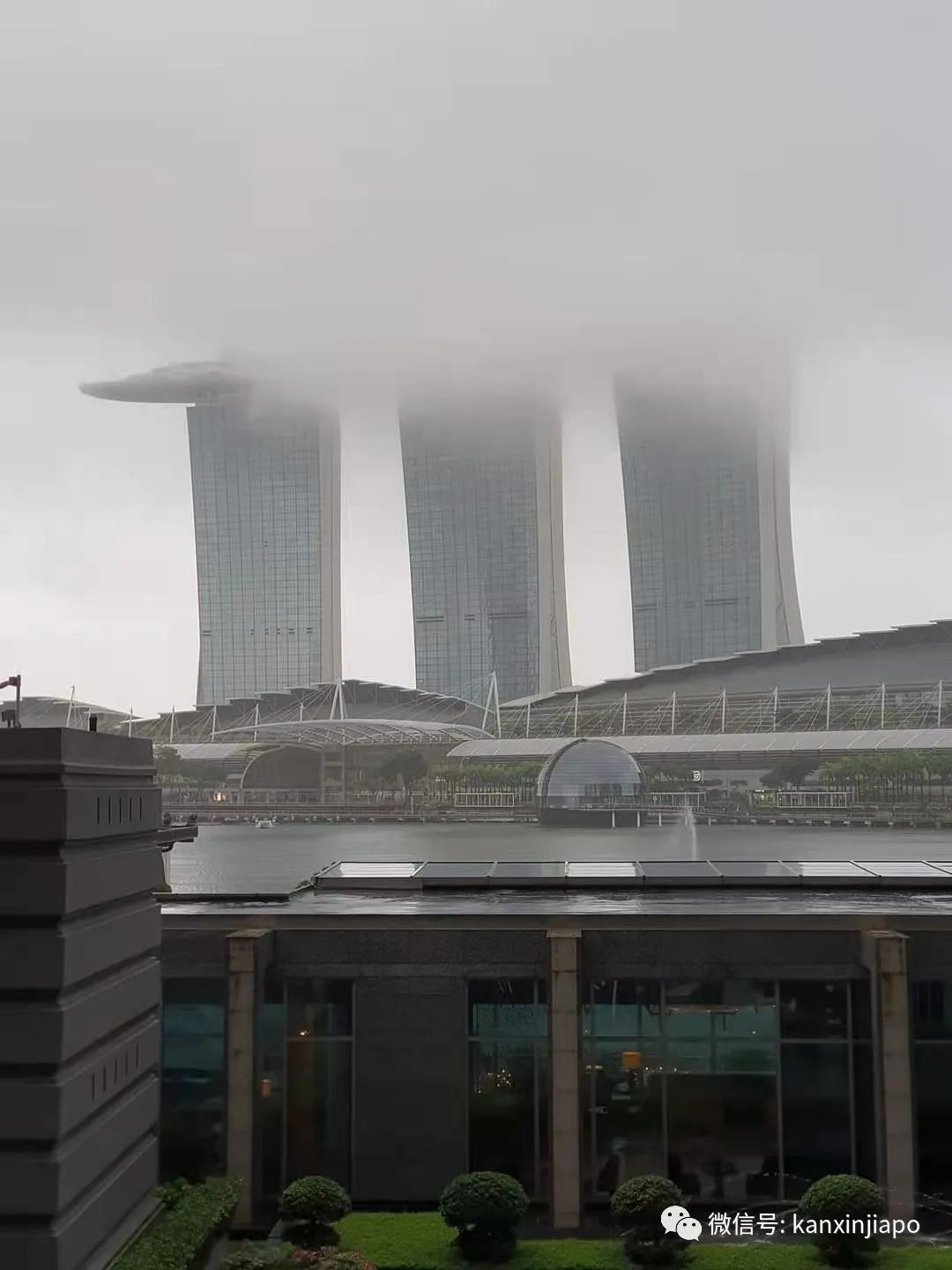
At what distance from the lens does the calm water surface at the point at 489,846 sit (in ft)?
188

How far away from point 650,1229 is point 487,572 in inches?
5547

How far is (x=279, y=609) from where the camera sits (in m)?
157

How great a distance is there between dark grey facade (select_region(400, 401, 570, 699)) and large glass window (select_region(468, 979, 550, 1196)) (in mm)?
136545

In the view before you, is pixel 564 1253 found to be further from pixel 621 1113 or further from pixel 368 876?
pixel 368 876

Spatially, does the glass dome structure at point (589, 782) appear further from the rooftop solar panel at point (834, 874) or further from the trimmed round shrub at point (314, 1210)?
the trimmed round shrub at point (314, 1210)

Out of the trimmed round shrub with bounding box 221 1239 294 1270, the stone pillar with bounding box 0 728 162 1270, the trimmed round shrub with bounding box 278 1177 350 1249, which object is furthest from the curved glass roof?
the stone pillar with bounding box 0 728 162 1270

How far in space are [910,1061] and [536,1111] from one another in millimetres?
3713

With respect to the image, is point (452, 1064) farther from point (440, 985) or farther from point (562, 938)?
point (562, 938)

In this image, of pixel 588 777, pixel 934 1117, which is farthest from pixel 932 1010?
pixel 588 777

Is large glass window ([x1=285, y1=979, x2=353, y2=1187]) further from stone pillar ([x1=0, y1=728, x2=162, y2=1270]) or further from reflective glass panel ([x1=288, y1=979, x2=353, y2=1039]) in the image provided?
stone pillar ([x1=0, y1=728, x2=162, y2=1270])

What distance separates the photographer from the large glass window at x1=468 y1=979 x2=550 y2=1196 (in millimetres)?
14359

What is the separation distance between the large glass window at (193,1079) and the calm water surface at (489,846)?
28.8m

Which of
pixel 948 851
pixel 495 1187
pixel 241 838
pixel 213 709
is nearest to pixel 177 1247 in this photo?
pixel 495 1187

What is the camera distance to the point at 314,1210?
1240 cm
